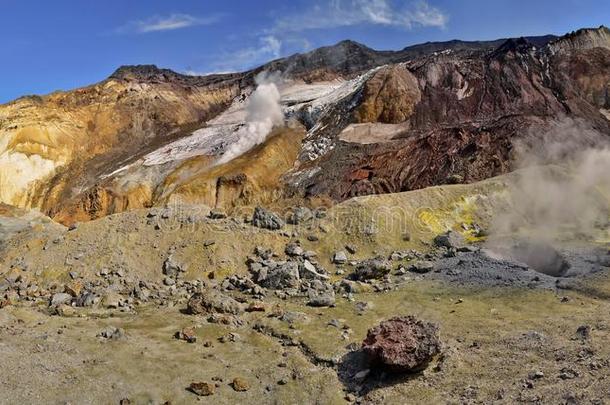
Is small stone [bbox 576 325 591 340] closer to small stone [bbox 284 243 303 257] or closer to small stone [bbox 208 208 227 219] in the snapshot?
small stone [bbox 284 243 303 257]

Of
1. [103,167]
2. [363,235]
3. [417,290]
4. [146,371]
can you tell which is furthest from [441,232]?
[103,167]

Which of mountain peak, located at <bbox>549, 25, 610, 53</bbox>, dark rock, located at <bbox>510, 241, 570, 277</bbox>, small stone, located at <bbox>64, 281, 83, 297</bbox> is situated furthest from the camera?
mountain peak, located at <bbox>549, 25, 610, 53</bbox>

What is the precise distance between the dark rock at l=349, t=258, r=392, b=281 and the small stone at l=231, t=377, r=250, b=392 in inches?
370

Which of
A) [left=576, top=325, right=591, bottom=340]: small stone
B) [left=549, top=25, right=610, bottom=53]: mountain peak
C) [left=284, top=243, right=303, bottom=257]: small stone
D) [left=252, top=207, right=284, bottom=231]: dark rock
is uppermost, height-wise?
[left=549, top=25, right=610, bottom=53]: mountain peak

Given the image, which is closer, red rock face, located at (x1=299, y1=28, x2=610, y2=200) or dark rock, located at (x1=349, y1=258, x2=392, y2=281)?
dark rock, located at (x1=349, y1=258, x2=392, y2=281)

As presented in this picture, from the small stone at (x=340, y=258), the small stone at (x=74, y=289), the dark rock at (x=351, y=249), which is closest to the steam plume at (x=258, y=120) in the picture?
the dark rock at (x=351, y=249)

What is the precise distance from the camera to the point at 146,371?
47.5ft

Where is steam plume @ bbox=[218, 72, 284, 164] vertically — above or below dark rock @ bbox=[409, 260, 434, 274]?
above

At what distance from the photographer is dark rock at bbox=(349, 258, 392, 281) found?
22.5 m

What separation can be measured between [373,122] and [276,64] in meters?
40.3

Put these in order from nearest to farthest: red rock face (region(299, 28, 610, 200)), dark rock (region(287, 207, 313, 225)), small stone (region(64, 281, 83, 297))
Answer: small stone (region(64, 281, 83, 297)), dark rock (region(287, 207, 313, 225)), red rock face (region(299, 28, 610, 200))

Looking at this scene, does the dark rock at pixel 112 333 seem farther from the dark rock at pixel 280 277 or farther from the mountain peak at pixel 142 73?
the mountain peak at pixel 142 73

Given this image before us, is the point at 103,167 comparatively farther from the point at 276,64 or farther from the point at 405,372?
the point at 405,372

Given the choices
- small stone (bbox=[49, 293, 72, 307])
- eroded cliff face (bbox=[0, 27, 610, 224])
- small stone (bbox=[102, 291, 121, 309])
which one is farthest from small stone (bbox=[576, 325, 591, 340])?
eroded cliff face (bbox=[0, 27, 610, 224])
